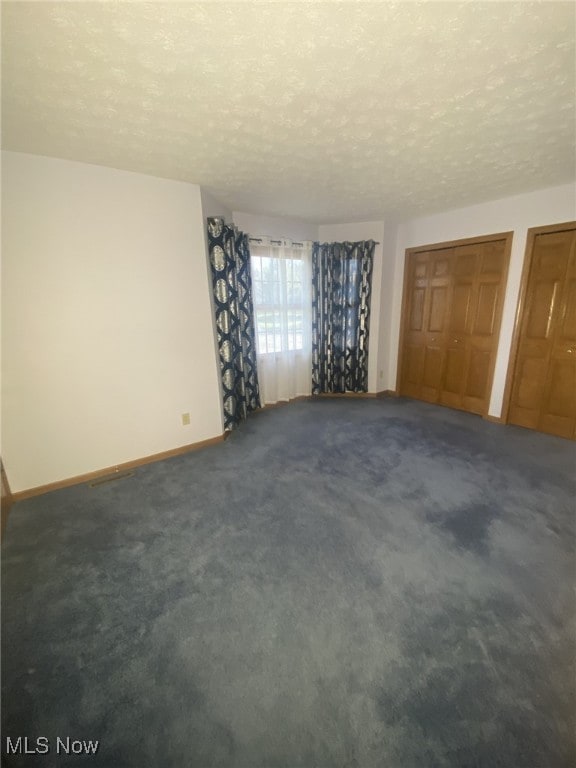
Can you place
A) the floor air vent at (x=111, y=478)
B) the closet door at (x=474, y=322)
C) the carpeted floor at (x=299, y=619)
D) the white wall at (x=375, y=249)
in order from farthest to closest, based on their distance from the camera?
1. the white wall at (x=375, y=249)
2. the closet door at (x=474, y=322)
3. the floor air vent at (x=111, y=478)
4. the carpeted floor at (x=299, y=619)

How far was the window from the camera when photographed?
11.9ft

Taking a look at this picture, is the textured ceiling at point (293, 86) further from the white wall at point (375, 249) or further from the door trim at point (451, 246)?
the white wall at point (375, 249)

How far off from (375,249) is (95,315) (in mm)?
3339

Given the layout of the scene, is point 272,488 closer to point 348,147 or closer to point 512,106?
point 348,147

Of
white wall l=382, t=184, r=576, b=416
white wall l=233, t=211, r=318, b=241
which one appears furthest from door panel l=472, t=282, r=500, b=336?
Result: white wall l=233, t=211, r=318, b=241

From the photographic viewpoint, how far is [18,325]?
2.07m

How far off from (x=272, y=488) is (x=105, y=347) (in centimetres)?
174

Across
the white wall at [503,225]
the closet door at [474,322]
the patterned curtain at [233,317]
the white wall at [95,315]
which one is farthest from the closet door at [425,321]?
the white wall at [95,315]

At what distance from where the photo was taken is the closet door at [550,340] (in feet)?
9.23

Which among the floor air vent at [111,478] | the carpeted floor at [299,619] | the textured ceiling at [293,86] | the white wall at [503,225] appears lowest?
the carpeted floor at [299,619]

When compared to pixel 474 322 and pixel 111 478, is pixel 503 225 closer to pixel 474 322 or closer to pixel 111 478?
pixel 474 322

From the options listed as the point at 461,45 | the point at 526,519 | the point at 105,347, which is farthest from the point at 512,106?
the point at 105,347

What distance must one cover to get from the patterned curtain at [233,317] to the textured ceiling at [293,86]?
679 millimetres

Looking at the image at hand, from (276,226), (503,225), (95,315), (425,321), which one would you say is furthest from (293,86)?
(425,321)
